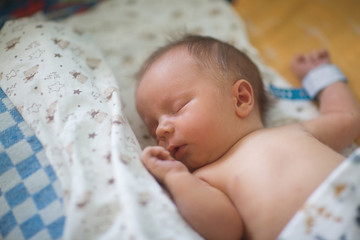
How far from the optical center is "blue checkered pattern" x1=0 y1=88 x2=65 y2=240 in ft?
2.75

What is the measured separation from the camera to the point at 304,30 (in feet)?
5.32

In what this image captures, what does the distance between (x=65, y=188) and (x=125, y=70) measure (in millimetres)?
821

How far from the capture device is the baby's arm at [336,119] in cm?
119

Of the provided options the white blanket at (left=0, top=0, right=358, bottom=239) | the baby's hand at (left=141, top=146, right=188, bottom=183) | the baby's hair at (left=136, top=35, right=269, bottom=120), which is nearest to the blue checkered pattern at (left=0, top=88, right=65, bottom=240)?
the white blanket at (left=0, top=0, right=358, bottom=239)

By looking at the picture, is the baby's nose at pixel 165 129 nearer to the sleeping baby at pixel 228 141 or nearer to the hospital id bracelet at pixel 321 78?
the sleeping baby at pixel 228 141

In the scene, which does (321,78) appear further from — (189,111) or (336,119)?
(189,111)

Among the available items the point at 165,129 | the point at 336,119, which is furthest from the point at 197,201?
the point at 336,119

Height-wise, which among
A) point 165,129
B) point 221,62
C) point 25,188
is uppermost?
point 221,62

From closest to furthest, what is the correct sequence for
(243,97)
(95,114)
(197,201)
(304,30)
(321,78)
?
1. (197,201)
2. (95,114)
3. (243,97)
4. (321,78)
5. (304,30)

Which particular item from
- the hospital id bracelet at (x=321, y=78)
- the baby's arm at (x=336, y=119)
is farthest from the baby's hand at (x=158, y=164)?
the hospital id bracelet at (x=321, y=78)

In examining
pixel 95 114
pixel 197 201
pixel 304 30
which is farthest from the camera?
pixel 304 30

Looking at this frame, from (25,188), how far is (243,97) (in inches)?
29.4

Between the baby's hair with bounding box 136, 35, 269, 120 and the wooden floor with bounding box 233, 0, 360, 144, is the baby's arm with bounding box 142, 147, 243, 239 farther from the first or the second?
the wooden floor with bounding box 233, 0, 360, 144

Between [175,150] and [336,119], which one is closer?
[175,150]
